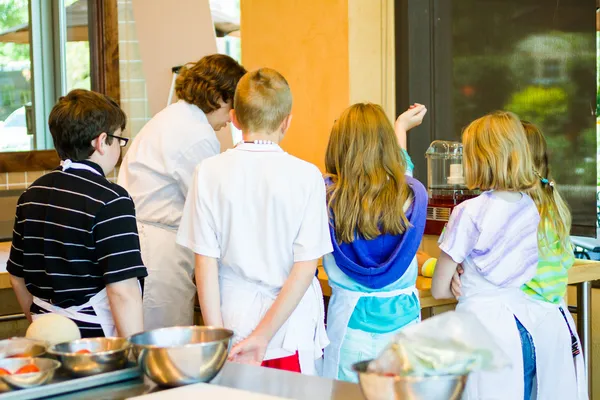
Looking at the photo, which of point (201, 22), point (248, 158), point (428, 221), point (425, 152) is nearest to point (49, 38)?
point (201, 22)

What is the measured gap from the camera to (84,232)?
2.16 meters

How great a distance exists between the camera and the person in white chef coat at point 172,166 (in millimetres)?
2916

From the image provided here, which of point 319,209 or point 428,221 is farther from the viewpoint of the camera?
point 428,221

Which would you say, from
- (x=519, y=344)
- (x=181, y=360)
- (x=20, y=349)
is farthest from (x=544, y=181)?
(x=20, y=349)

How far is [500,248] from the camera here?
267cm

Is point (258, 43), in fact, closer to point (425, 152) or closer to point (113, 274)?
point (425, 152)

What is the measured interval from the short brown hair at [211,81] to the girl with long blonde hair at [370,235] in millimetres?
448

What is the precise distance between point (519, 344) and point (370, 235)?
62 cm

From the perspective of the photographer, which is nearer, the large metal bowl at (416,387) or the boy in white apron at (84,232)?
the large metal bowl at (416,387)

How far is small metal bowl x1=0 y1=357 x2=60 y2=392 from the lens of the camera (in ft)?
4.71

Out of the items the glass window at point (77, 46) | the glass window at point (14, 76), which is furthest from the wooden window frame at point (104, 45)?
the glass window at point (14, 76)

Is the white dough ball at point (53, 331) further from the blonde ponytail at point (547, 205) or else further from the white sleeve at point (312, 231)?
the blonde ponytail at point (547, 205)

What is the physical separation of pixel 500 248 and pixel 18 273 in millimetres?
1468

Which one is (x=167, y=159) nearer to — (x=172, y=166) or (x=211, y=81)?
(x=172, y=166)
